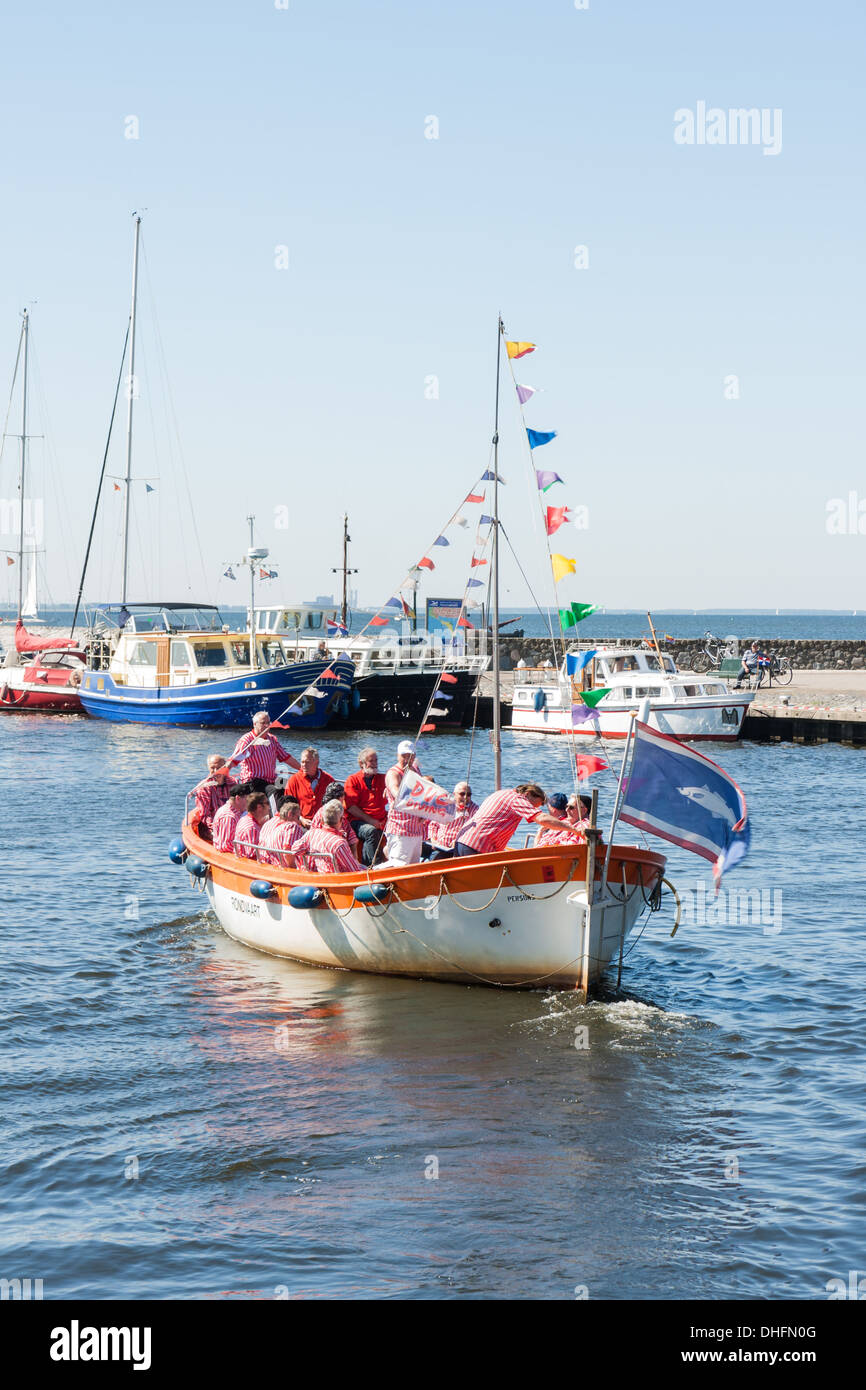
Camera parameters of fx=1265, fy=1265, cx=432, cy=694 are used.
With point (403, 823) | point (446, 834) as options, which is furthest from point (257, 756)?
point (403, 823)

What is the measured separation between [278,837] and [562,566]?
433cm

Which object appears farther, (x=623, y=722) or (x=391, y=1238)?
(x=623, y=722)

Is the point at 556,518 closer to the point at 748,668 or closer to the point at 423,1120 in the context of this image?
the point at 423,1120

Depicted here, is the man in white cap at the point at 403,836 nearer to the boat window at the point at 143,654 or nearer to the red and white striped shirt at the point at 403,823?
the red and white striped shirt at the point at 403,823

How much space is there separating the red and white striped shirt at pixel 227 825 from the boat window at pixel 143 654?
27.8 meters

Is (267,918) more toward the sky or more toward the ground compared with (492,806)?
more toward the ground

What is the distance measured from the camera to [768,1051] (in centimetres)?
1130

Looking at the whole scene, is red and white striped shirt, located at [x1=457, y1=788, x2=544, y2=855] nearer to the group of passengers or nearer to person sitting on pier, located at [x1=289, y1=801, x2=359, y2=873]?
the group of passengers

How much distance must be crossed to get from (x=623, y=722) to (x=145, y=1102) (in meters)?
28.1

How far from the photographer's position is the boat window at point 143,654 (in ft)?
139

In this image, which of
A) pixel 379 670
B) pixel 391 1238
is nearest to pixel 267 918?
pixel 391 1238

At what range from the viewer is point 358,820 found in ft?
48.5
